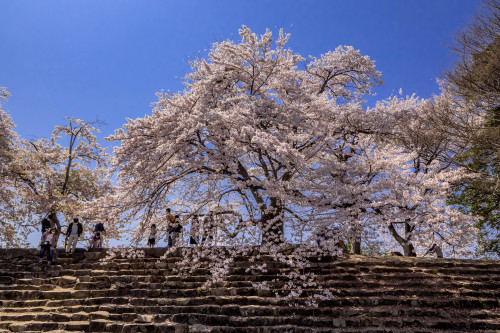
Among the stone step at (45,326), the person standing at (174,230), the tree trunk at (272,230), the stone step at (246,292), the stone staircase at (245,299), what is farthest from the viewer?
the person standing at (174,230)

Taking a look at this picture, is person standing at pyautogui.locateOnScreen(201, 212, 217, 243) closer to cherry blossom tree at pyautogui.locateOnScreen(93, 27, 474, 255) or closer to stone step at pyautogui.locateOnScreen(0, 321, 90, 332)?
cherry blossom tree at pyautogui.locateOnScreen(93, 27, 474, 255)

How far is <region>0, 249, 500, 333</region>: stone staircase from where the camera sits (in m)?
9.80

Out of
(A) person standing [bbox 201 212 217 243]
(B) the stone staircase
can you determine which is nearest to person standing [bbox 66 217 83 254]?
(B) the stone staircase

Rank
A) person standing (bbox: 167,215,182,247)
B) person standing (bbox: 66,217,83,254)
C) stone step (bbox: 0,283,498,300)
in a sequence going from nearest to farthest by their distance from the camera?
1. stone step (bbox: 0,283,498,300)
2. person standing (bbox: 167,215,182,247)
3. person standing (bbox: 66,217,83,254)

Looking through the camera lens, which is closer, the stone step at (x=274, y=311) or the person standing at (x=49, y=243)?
the stone step at (x=274, y=311)

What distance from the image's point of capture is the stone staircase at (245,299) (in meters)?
9.80

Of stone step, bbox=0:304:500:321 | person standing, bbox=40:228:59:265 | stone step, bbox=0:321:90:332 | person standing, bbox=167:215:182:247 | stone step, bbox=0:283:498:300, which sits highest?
person standing, bbox=167:215:182:247

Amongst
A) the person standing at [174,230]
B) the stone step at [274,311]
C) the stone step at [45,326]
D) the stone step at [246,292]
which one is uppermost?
the person standing at [174,230]

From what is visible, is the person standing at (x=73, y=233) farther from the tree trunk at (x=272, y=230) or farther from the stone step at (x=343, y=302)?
the tree trunk at (x=272, y=230)

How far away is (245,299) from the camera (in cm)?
1081

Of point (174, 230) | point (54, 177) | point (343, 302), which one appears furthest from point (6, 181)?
point (343, 302)

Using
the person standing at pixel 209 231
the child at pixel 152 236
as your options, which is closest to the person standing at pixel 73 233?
the child at pixel 152 236

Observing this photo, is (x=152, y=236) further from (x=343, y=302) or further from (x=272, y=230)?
(x=343, y=302)

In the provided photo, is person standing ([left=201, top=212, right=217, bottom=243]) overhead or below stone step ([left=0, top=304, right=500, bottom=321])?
overhead
